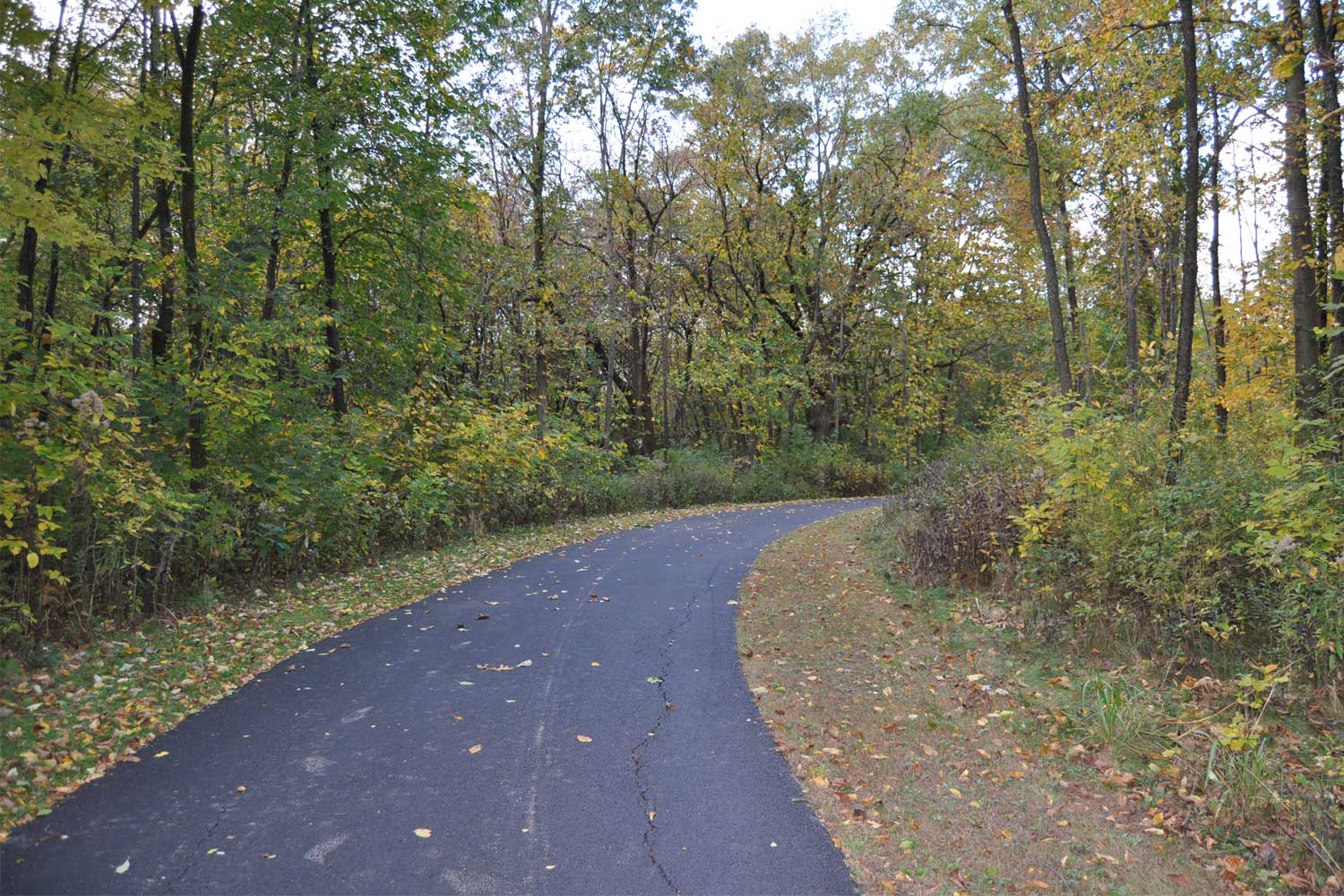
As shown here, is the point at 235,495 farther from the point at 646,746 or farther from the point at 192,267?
the point at 646,746

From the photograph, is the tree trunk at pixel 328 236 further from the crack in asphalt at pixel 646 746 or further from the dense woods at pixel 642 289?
the crack in asphalt at pixel 646 746

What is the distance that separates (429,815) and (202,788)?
141cm

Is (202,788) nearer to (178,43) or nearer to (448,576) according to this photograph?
(448,576)

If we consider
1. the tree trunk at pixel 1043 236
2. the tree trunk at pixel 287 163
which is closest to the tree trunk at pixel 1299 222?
the tree trunk at pixel 1043 236

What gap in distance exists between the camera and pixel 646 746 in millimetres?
5023

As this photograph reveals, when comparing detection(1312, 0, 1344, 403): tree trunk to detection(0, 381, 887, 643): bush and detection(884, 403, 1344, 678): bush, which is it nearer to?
detection(884, 403, 1344, 678): bush

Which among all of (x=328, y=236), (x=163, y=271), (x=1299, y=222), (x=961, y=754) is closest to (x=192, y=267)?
(x=163, y=271)

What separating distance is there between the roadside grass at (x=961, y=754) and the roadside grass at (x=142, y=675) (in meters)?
4.34

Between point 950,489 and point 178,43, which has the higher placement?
point 178,43

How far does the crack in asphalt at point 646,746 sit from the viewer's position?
3.69m

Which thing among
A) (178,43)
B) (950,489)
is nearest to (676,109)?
(178,43)

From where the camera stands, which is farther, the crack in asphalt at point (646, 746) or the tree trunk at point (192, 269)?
the tree trunk at point (192, 269)

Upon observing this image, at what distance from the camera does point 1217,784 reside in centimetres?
421

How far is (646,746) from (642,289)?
2355cm
